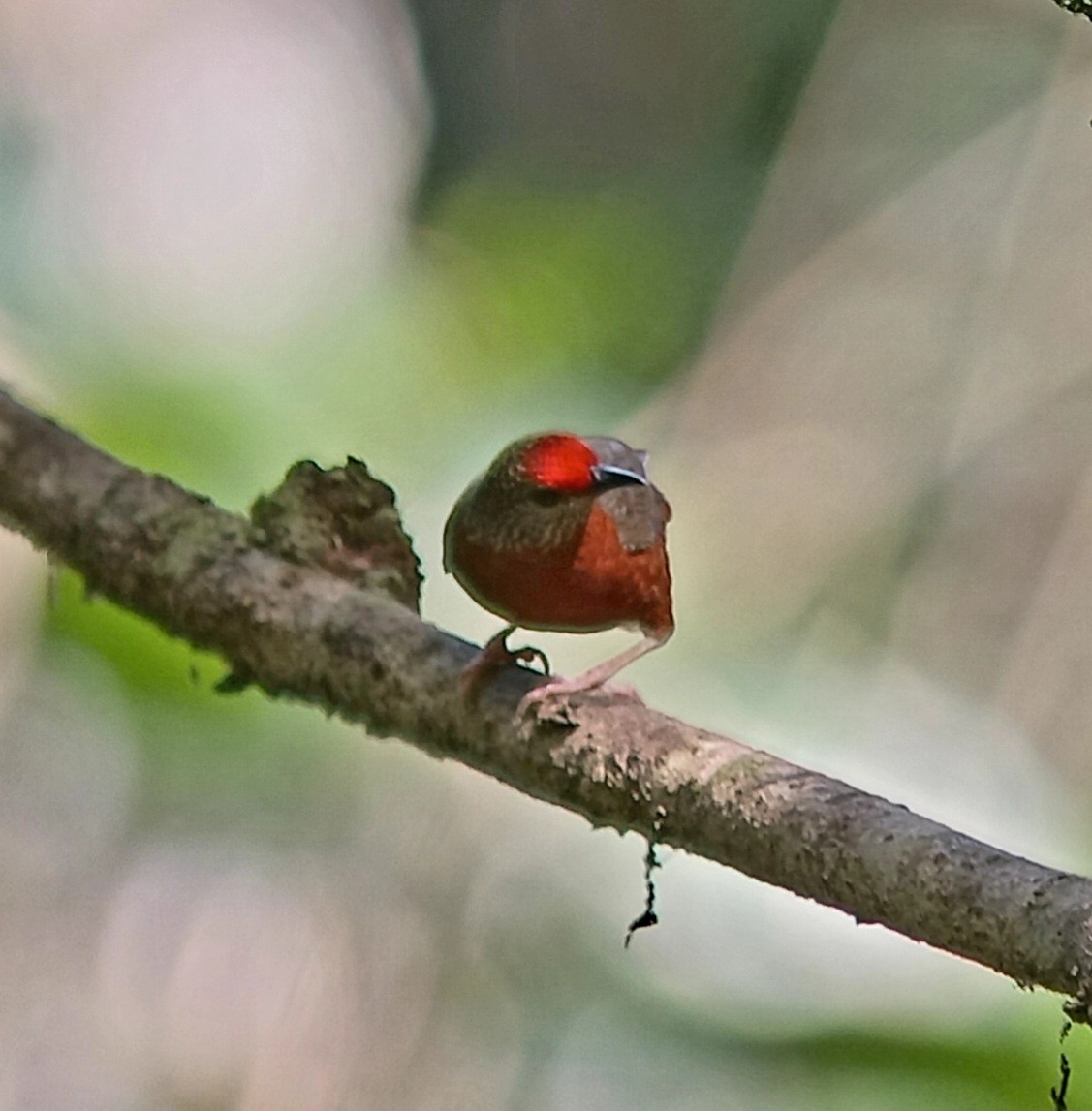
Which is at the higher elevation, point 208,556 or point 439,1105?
point 208,556

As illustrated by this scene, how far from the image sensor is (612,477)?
2.05m

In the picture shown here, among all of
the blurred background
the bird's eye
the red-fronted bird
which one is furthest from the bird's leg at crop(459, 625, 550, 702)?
the blurred background

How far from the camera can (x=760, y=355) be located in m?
3.98

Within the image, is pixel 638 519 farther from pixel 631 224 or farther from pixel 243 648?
pixel 631 224

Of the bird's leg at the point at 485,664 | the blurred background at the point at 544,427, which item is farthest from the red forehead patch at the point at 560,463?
the blurred background at the point at 544,427

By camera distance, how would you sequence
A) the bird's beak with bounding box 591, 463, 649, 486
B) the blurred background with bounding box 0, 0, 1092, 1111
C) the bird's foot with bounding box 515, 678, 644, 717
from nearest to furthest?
the bird's foot with bounding box 515, 678, 644, 717, the bird's beak with bounding box 591, 463, 649, 486, the blurred background with bounding box 0, 0, 1092, 1111

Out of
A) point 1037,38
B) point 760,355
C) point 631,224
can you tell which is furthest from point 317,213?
point 1037,38

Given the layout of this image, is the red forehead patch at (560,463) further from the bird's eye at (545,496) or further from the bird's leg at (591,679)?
the bird's leg at (591,679)

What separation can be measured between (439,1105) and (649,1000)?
27.6 inches

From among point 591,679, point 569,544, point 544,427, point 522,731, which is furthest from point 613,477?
point 544,427

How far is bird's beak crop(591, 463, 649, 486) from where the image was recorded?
6.69 feet

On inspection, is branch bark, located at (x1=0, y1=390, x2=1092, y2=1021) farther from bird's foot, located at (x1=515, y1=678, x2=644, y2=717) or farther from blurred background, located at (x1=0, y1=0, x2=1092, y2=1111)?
blurred background, located at (x1=0, y1=0, x2=1092, y2=1111)

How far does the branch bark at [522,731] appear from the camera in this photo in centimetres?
130

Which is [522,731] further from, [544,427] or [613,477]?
[544,427]
